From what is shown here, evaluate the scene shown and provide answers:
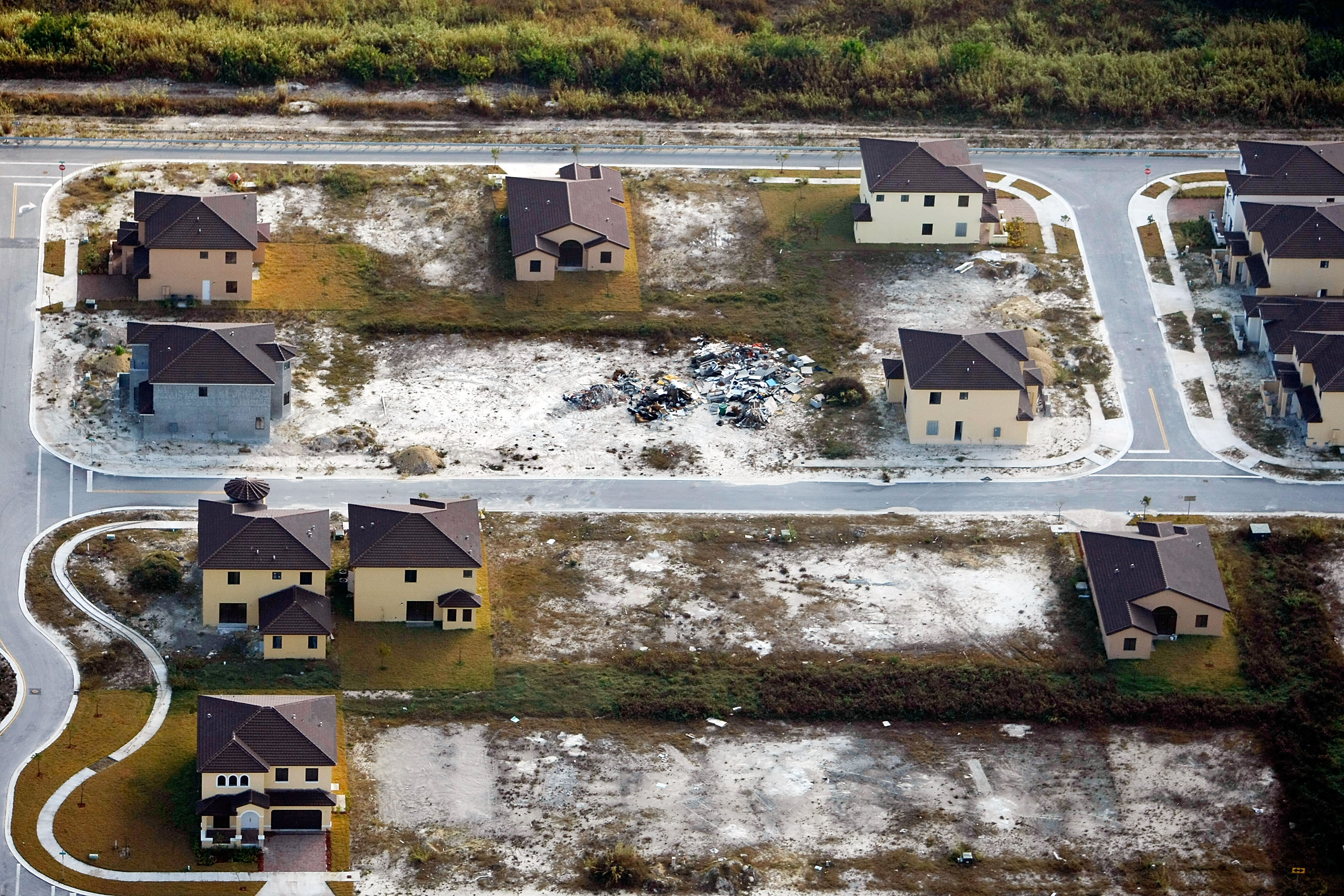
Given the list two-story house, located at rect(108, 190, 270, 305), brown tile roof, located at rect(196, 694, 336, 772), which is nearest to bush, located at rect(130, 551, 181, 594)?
brown tile roof, located at rect(196, 694, 336, 772)

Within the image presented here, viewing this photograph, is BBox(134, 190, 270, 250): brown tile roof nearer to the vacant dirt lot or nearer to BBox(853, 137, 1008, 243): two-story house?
BBox(853, 137, 1008, 243): two-story house

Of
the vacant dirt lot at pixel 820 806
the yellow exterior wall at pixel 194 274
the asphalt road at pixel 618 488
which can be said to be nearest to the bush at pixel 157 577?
the asphalt road at pixel 618 488

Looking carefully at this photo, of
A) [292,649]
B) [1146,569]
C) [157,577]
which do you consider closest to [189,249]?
[157,577]

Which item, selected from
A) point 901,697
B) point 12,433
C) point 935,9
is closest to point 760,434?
point 901,697

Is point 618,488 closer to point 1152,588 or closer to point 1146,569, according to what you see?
point 1146,569

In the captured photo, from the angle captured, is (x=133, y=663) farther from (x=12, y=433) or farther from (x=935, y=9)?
(x=935, y=9)

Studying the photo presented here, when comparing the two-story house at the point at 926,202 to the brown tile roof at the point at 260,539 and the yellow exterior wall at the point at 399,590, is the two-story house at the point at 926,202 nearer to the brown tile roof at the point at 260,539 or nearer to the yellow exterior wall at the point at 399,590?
the yellow exterior wall at the point at 399,590
